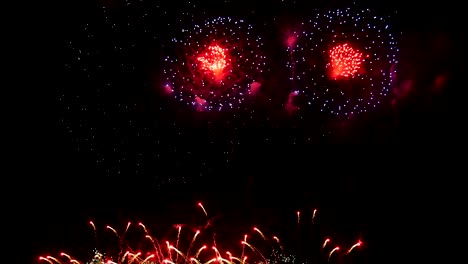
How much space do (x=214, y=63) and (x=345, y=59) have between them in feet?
4.94

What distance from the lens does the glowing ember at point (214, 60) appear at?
488 centimetres

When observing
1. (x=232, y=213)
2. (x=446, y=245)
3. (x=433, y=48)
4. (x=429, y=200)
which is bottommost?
(x=232, y=213)

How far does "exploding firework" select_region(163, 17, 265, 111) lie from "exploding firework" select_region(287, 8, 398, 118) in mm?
510

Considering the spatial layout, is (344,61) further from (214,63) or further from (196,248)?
(196,248)

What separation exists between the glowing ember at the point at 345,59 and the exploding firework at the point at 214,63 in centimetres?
91

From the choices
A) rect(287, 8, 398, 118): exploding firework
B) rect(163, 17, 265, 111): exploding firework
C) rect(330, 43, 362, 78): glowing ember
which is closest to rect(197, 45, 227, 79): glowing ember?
rect(163, 17, 265, 111): exploding firework

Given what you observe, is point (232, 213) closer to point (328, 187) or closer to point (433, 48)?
point (328, 187)

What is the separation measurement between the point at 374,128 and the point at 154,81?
2.86 m

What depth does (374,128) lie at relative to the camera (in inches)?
212

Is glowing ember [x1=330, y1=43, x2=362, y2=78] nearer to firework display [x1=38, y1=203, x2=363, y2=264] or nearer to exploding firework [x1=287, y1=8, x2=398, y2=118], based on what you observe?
exploding firework [x1=287, y1=8, x2=398, y2=118]

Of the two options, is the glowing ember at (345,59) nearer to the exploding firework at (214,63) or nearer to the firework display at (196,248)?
the exploding firework at (214,63)

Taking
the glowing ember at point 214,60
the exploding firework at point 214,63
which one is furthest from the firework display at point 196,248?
the glowing ember at point 214,60

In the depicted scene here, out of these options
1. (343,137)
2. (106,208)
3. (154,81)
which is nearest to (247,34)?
(154,81)

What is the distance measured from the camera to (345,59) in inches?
188
